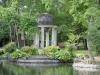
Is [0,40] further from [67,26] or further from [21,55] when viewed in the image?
[21,55]

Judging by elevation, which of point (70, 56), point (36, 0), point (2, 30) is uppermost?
point (36, 0)

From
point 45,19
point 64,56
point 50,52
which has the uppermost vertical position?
point 45,19

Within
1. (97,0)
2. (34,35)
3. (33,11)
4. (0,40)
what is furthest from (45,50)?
(0,40)

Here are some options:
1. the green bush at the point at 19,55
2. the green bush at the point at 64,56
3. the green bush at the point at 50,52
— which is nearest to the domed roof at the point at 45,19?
the green bush at the point at 50,52

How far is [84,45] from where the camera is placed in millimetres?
43938

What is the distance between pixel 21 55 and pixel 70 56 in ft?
14.8

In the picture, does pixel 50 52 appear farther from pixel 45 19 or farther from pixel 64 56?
pixel 45 19

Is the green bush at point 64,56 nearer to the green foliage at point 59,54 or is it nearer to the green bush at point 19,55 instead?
the green foliage at point 59,54

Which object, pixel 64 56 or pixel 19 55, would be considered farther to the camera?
pixel 19 55

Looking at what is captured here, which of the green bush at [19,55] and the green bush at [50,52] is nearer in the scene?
the green bush at [50,52]

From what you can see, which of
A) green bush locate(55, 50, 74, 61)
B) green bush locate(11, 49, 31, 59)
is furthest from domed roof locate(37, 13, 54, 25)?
green bush locate(55, 50, 74, 61)

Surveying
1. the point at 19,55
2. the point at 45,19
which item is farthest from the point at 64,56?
the point at 45,19

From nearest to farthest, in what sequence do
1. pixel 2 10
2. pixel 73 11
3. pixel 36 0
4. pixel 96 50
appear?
pixel 96 50 < pixel 73 11 < pixel 2 10 < pixel 36 0

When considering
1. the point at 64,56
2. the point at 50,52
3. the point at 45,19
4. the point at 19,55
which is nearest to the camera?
the point at 64,56
